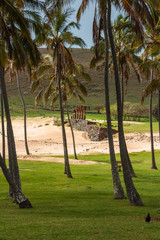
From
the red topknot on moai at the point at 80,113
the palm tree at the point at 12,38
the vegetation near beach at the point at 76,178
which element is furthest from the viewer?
the red topknot on moai at the point at 80,113

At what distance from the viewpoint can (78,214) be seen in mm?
11344

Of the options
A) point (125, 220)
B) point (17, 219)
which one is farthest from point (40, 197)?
point (125, 220)

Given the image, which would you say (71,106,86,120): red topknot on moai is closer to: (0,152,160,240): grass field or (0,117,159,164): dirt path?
(0,117,159,164): dirt path

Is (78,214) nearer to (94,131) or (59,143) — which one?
(59,143)

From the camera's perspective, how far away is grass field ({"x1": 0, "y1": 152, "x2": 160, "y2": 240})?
853 cm

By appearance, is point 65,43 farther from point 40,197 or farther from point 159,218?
point 159,218

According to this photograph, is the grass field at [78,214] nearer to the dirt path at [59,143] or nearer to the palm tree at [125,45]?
the palm tree at [125,45]

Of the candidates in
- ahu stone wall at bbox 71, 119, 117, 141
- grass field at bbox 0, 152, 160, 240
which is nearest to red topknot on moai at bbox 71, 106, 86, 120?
ahu stone wall at bbox 71, 119, 117, 141

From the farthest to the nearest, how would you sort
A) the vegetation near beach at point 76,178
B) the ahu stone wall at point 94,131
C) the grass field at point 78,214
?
the ahu stone wall at point 94,131, the vegetation near beach at point 76,178, the grass field at point 78,214

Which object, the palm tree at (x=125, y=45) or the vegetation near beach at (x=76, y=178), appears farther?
the palm tree at (x=125, y=45)

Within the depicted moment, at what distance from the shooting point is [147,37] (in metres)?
20.5

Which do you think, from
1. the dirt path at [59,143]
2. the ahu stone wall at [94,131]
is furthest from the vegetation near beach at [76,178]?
the ahu stone wall at [94,131]

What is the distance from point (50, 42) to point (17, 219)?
557 inches

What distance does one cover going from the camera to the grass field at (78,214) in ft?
28.0
